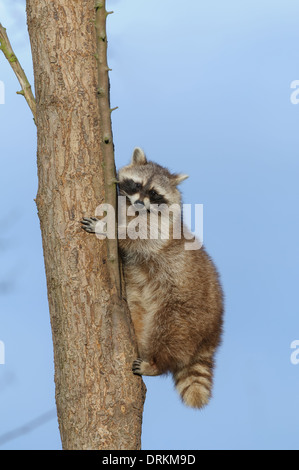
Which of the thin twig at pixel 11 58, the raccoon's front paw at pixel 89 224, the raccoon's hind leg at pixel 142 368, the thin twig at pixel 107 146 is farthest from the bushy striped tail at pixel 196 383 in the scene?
the thin twig at pixel 11 58

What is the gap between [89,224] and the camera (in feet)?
13.0

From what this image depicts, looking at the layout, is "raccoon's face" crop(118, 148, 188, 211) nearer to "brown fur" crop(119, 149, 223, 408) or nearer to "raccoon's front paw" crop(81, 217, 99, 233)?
"brown fur" crop(119, 149, 223, 408)

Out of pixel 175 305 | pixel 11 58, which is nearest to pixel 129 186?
pixel 175 305

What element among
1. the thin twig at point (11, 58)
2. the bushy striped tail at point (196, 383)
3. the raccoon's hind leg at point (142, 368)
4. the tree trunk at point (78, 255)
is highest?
the thin twig at point (11, 58)

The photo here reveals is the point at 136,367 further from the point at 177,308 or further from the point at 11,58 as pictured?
the point at 11,58

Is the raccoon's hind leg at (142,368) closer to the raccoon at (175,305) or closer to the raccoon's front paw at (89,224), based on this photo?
the raccoon at (175,305)

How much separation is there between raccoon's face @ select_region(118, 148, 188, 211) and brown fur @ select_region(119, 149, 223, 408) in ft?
0.20

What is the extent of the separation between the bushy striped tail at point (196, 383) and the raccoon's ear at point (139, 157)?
1.92m

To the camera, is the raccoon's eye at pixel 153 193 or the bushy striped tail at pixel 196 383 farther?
the raccoon's eye at pixel 153 193

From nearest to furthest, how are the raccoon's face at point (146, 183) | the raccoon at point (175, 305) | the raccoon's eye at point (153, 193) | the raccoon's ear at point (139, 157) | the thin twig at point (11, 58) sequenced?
1. the thin twig at point (11, 58)
2. the raccoon at point (175, 305)
3. the raccoon's face at point (146, 183)
4. the raccoon's eye at point (153, 193)
5. the raccoon's ear at point (139, 157)

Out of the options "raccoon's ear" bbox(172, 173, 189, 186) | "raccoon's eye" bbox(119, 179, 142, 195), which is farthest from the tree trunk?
"raccoon's ear" bbox(172, 173, 189, 186)

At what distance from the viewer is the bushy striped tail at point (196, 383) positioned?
4754mm

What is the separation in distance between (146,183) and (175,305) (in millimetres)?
1158

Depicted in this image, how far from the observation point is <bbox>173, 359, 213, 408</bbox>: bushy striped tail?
475cm
